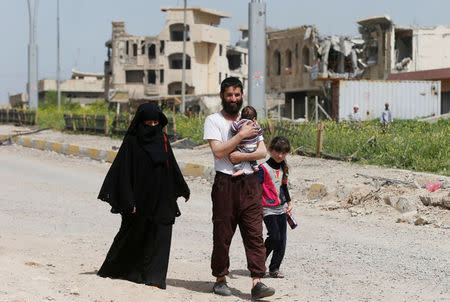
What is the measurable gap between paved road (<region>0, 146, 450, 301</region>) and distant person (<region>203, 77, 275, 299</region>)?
368mm

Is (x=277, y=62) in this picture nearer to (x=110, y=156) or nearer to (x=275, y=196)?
(x=110, y=156)

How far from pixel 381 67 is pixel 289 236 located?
35.3 meters

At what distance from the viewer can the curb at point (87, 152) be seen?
45.0 feet

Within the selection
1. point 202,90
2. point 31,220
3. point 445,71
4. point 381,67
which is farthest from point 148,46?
point 31,220

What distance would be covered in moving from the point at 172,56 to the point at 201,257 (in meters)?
59.1

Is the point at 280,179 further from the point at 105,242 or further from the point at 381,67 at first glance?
the point at 381,67

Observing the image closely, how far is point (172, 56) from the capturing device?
64.6m

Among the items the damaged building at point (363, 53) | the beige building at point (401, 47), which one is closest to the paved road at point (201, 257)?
the damaged building at point (363, 53)

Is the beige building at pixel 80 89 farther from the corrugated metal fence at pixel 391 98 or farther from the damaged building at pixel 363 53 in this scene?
the corrugated metal fence at pixel 391 98

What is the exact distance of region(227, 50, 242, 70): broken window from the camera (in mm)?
69062

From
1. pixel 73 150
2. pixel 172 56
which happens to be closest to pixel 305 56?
A: pixel 172 56

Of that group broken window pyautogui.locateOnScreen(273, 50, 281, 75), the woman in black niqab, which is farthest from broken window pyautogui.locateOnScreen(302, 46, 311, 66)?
the woman in black niqab

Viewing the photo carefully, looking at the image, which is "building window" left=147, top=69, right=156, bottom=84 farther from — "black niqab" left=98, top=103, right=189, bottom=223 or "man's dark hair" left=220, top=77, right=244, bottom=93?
"man's dark hair" left=220, top=77, right=244, bottom=93

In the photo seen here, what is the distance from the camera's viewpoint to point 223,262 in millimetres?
4938
